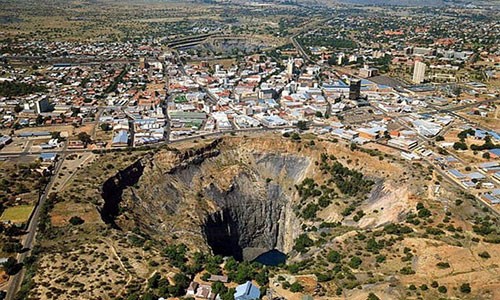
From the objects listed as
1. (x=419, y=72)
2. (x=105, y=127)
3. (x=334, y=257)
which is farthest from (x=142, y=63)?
(x=334, y=257)

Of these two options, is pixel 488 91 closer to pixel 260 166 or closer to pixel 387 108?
pixel 387 108

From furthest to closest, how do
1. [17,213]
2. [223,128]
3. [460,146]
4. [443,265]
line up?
[223,128]
[460,146]
[17,213]
[443,265]

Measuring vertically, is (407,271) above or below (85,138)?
below

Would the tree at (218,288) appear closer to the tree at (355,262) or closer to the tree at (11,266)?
the tree at (355,262)

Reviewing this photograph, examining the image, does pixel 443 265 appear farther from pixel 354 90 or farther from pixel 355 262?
pixel 354 90

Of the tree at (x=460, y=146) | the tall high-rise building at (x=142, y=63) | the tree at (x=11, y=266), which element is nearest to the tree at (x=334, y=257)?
the tree at (x=11, y=266)
